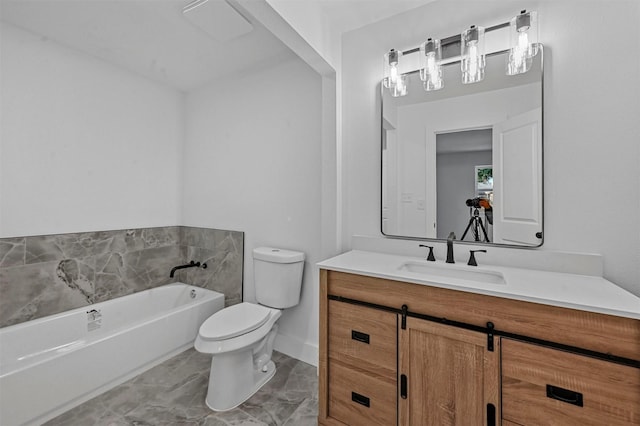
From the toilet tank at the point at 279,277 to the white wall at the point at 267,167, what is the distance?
10 centimetres

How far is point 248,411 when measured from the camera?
5.34 feet

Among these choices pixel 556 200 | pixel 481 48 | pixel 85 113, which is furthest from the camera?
pixel 85 113

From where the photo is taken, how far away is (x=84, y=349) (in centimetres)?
167

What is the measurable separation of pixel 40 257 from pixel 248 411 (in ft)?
6.10

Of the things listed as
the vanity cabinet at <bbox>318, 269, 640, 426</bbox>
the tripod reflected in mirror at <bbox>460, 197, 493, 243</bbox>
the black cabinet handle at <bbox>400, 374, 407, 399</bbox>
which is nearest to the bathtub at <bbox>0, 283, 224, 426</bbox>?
the vanity cabinet at <bbox>318, 269, 640, 426</bbox>

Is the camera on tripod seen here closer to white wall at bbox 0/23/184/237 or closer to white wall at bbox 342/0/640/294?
white wall at bbox 342/0/640/294

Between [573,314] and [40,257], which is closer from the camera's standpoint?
[573,314]

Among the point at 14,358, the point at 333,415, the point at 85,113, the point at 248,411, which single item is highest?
the point at 85,113

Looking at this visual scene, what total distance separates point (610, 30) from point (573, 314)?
1290 millimetres

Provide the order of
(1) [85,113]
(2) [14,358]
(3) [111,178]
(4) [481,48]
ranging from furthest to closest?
(3) [111,178] < (1) [85,113] < (2) [14,358] < (4) [481,48]

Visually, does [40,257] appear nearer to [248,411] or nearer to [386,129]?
[248,411]

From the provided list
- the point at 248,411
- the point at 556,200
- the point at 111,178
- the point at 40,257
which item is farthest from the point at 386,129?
the point at 40,257

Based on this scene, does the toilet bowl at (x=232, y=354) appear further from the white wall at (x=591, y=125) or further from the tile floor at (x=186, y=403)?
the white wall at (x=591, y=125)

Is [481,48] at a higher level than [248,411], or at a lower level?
higher
